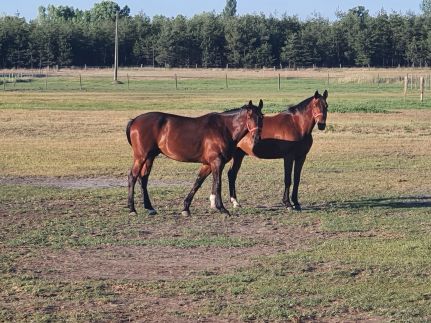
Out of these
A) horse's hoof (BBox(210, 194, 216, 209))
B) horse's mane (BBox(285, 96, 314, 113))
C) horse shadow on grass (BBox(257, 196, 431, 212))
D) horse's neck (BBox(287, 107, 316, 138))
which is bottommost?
horse shadow on grass (BBox(257, 196, 431, 212))

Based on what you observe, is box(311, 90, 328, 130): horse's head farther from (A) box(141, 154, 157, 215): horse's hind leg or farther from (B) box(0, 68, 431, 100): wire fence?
(B) box(0, 68, 431, 100): wire fence

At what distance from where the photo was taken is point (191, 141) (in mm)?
14461

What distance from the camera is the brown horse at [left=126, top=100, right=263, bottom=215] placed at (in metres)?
14.3

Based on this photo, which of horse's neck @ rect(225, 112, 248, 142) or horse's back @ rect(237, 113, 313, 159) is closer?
horse's neck @ rect(225, 112, 248, 142)

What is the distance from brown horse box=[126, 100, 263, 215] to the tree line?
87949 mm

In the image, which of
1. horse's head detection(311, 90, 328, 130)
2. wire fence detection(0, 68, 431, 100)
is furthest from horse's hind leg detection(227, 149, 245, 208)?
wire fence detection(0, 68, 431, 100)

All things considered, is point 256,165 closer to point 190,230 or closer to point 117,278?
point 190,230

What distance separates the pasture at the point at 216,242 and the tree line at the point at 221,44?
7947cm

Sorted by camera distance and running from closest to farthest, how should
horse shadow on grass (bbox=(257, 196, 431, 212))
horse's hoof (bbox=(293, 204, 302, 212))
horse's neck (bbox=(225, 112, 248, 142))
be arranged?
1. horse's neck (bbox=(225, 112, 248, 142))
2. horse's hoof (bbox=(293, 204, 302, 212))
3. horse shadow on grass (bbox=(257, 196, 431, 212))

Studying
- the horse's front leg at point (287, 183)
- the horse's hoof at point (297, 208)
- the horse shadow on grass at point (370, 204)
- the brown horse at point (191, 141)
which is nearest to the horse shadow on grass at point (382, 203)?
the horse shadow on grass at point (370, 204)

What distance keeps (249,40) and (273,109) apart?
6871cm

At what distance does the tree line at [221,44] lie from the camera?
102 m

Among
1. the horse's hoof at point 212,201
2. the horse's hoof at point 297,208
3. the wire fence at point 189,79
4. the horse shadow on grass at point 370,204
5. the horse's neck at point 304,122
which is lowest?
the wire fence at point 189,79

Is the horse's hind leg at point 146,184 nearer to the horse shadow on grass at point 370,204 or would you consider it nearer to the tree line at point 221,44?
the horse shadow on grass at point 370,204
